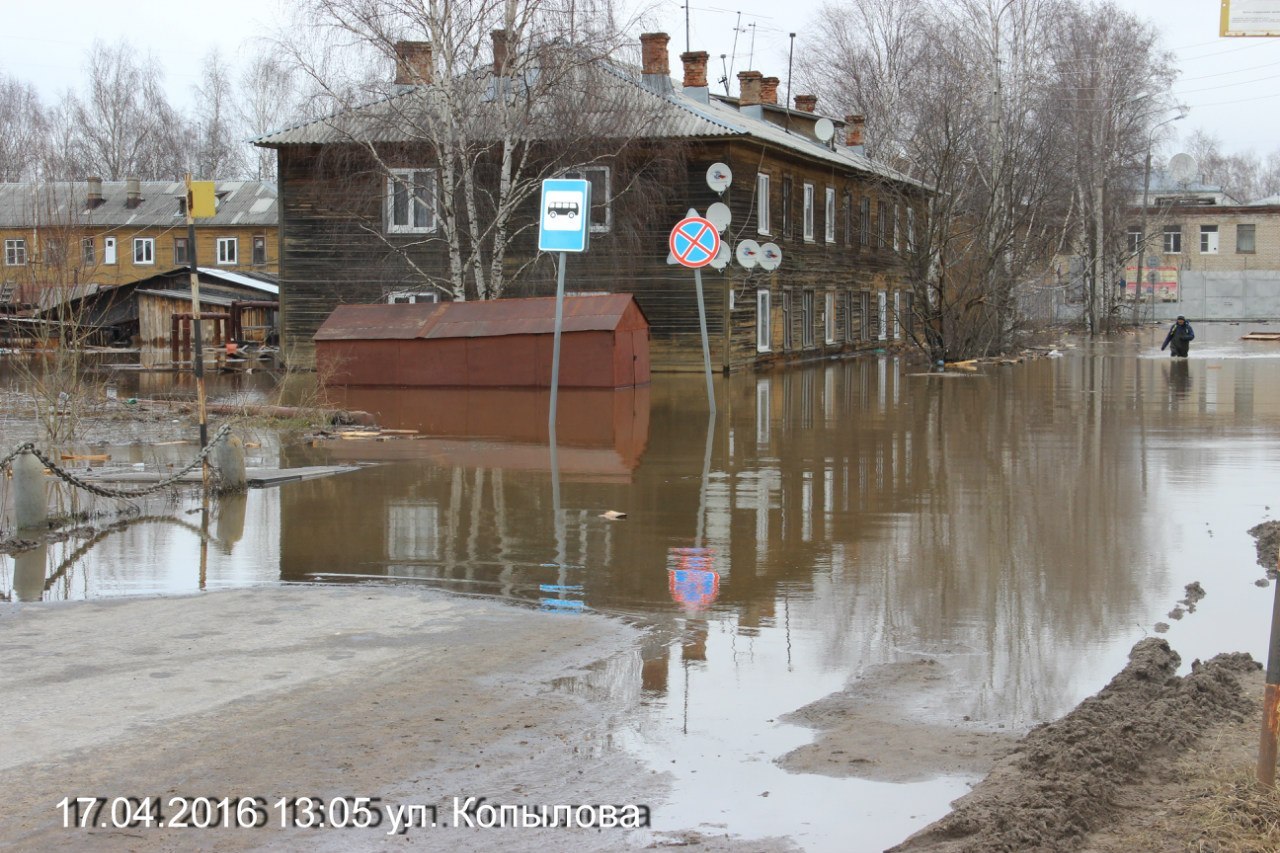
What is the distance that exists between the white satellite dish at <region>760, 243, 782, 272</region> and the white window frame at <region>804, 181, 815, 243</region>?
5.39 meters

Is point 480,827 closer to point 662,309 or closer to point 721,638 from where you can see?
point 721,638

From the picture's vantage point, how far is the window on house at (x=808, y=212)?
41.7 m

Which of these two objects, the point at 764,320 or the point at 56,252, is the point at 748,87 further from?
the point at 56,252

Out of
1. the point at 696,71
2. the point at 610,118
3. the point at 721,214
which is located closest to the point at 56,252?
the point at 610,118

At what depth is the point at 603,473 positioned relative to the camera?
47.7 feet

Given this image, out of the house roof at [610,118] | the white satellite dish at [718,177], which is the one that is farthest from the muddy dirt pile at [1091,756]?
the white satellite dish at [718,177]

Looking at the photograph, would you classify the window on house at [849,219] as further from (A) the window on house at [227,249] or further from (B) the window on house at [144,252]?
(B) the window on house at [144,252]

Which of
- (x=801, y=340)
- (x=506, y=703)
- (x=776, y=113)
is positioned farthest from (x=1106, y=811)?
(x=776, y=113)

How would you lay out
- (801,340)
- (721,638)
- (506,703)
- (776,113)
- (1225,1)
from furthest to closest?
(776,113) < (801,340) < (721,638) < (506,703) < (1225,1)

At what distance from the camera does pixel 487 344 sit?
26.1 m

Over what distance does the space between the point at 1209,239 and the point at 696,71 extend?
150 ft

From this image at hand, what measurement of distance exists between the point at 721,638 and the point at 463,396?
695 inches

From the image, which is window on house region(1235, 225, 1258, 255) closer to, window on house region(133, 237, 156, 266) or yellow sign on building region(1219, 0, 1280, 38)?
window on house region(133, 237, 156, 266)

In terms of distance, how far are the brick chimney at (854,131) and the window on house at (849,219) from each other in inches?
412
